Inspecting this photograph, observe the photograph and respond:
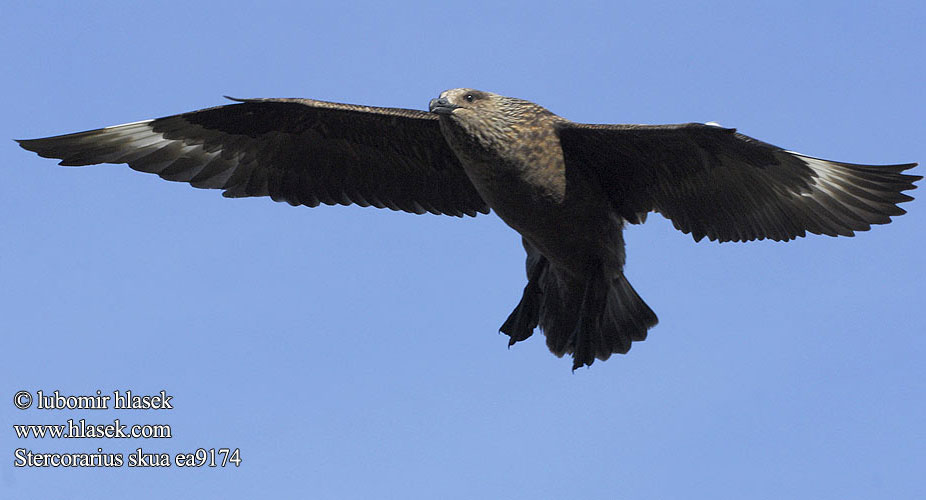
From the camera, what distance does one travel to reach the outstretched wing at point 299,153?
7.95 metres

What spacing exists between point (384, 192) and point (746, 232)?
2.04m

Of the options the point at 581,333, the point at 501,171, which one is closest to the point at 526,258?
the point at 581,333

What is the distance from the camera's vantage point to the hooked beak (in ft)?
24.4

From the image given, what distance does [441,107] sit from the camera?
293 inches

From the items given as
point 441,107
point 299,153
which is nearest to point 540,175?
point 441,107

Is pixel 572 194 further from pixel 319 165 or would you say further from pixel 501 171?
pixel 319 165

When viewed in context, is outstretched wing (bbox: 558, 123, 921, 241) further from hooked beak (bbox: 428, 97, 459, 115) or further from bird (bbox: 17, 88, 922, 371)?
hooked beak (bbox: 428, 97, 459, 115)

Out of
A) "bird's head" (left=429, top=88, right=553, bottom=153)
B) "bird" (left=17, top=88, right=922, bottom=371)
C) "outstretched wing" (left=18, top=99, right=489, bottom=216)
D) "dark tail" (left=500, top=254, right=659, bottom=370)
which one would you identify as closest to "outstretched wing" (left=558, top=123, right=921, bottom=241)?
"bird" (left=17, top=88, right=922, bottom=371)

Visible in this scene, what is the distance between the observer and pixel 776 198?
7.80 m

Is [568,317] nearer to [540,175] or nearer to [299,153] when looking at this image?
[540,175]

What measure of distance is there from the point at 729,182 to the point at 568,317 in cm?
124

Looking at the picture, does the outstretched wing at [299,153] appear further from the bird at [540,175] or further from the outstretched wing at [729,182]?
the outstretched wing at [729,182]

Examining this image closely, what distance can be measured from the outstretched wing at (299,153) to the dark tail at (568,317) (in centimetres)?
55

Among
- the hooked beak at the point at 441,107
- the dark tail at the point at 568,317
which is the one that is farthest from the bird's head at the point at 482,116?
the dark tail at the point at 568,317
